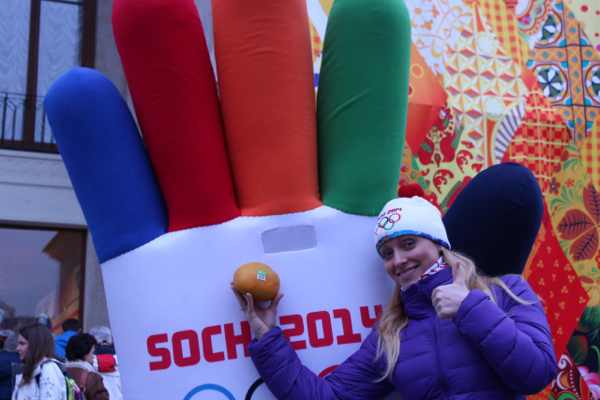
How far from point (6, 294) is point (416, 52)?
475 cm

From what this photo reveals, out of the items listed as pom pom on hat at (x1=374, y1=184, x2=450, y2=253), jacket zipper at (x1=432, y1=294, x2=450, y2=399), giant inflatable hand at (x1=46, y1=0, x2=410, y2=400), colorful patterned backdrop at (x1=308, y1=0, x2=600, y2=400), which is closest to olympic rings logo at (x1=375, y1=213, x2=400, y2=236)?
pom pom on hat at (x1=374, y1=184, x2=450, y2=253)

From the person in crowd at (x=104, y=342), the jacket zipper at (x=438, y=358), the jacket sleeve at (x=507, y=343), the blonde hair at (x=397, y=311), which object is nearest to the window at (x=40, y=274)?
the person in crowd at (x=104, y=342)

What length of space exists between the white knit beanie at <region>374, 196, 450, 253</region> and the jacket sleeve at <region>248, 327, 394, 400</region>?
0.95ft

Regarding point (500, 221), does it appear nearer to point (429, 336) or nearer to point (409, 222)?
point (409, 222)

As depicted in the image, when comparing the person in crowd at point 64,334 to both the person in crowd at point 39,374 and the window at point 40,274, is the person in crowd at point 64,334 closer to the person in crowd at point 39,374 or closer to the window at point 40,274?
the person in crowd at point 39,374

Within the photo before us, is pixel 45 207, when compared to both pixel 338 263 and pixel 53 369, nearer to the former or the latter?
pixel 53 369

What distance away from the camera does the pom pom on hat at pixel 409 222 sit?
1.59m

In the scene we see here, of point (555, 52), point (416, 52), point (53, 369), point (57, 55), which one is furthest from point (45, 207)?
point (555, 52)

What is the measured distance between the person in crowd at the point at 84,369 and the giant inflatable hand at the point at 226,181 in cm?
151

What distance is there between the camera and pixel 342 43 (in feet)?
6.07

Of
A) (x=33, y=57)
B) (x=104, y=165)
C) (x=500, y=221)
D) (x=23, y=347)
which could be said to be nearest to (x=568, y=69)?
(x=500, y=221)

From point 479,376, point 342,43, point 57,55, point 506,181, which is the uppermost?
point 57,55

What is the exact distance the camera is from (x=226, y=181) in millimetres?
1799

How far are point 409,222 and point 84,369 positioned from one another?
7.45ft
